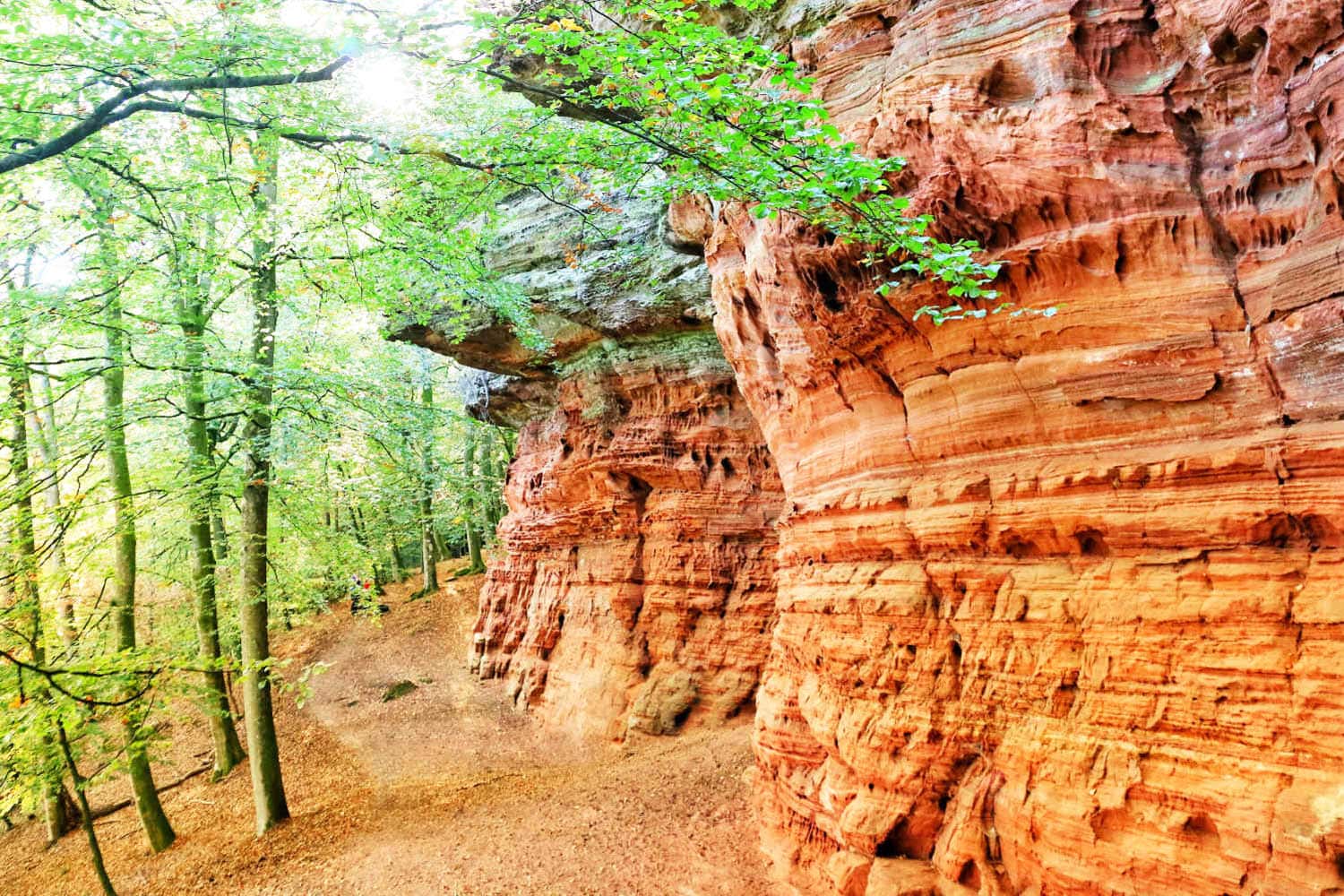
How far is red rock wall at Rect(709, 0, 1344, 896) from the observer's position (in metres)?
4.70

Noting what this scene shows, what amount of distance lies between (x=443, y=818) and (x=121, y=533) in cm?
629

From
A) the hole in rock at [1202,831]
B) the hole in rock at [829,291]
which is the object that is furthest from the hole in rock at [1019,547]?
the hole in rock at [829,291]

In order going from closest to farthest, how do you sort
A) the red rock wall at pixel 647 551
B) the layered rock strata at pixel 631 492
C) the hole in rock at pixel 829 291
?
the hole in rock at pixel 829 291 → the red rock wall at pixel 647 551 → the layered rock strata at pixel 631 492

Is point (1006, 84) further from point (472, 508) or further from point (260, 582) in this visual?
point (472, 508)

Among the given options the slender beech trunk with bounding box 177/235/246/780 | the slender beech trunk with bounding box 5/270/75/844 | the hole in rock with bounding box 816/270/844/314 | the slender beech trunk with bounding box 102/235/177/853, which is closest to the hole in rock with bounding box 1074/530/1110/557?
the hole in rock with bounding box 816/270/844/314

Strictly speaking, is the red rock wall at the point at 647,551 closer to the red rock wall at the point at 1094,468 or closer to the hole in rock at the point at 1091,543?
the red rock wall at the point at 1094,468

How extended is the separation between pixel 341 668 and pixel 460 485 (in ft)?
21.1

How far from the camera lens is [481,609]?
2048 cm

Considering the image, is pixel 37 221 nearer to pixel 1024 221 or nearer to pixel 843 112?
pixel 843 112

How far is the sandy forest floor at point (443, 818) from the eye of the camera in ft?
29.8

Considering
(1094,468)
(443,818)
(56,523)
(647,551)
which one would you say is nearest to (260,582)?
(443,818)

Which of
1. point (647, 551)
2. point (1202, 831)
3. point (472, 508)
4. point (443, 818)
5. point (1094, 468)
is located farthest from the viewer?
point (472, 508)

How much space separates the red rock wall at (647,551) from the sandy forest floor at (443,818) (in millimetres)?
982

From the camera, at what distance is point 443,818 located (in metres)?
11.5
